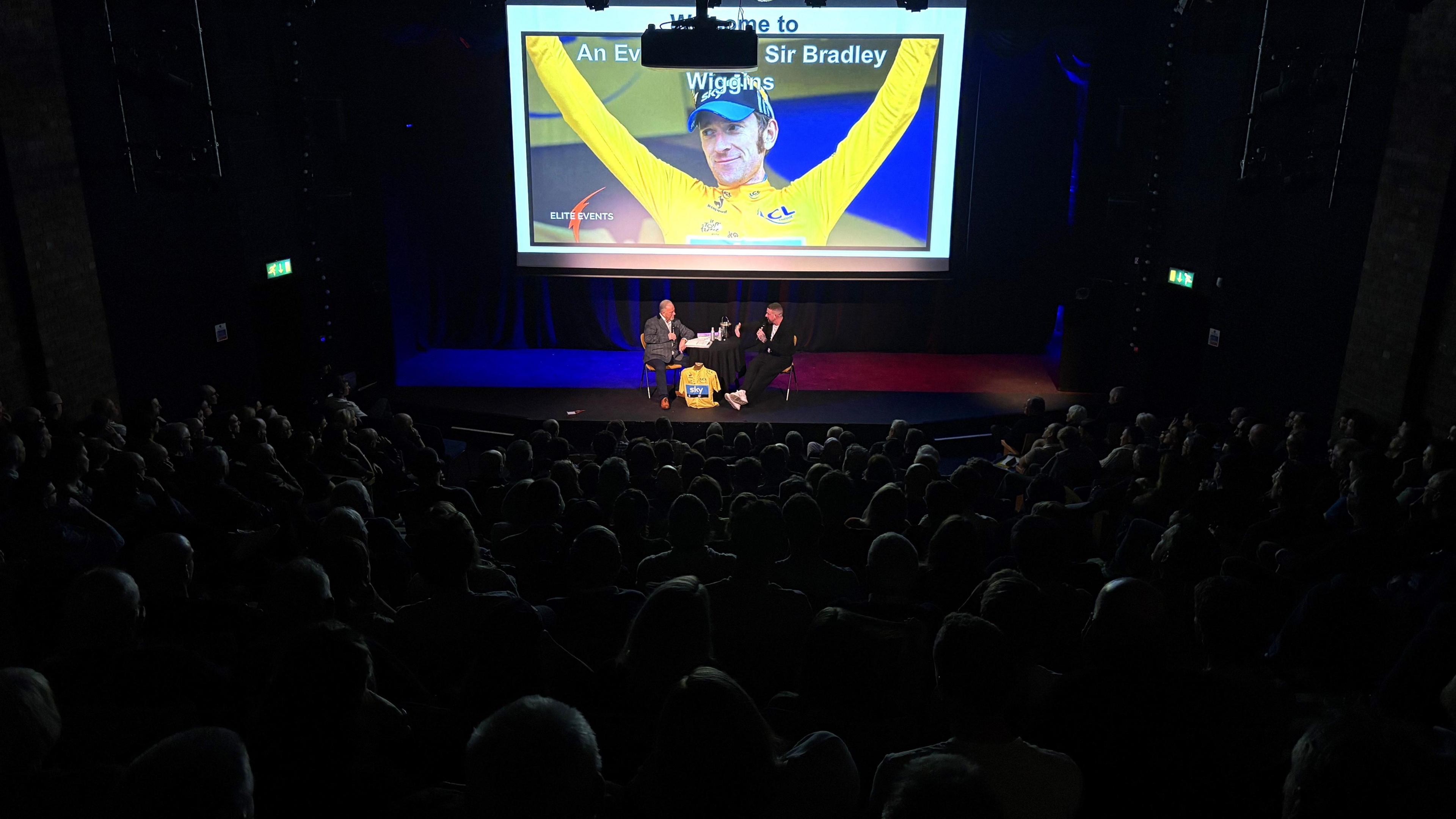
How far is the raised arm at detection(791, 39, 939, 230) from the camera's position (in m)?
9.74

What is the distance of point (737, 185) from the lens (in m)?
10.1

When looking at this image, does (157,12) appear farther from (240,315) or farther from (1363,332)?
(1363,332)

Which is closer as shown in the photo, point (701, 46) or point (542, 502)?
point (542, 502)

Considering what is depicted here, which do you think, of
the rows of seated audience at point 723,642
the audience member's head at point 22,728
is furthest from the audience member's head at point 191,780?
the audience member's head at point 22,728

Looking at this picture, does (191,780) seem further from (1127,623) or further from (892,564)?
(892,564)

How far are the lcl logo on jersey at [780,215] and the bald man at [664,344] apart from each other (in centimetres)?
145

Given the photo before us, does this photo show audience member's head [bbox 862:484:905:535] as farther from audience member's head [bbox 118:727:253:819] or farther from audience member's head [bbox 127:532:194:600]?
audience member's head [bbox 118:727:253:819]

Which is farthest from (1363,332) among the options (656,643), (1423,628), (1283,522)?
(656,643)

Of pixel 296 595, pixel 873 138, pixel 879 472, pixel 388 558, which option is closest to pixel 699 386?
pixel 873 138

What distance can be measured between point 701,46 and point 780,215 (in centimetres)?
373

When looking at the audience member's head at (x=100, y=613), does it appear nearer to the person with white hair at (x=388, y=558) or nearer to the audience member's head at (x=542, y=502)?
the person with white hair at (x=388, y=558)

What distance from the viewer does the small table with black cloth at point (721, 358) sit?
9.41 meters

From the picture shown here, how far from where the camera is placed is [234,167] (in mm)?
8773

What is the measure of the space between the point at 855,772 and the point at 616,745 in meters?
0.70
